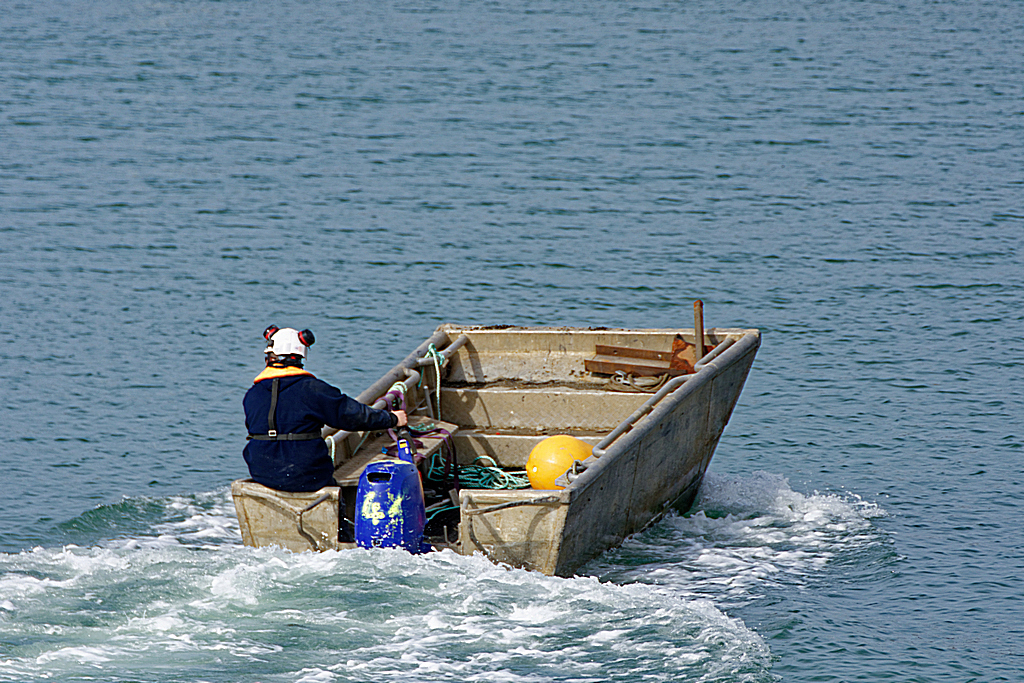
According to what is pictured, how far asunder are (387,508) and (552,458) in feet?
5.11

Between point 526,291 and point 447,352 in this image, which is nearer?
point 447,352

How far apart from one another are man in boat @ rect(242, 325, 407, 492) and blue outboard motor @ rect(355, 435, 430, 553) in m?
0.40

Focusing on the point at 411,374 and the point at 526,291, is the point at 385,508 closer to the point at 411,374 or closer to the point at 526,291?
the point at 411,374

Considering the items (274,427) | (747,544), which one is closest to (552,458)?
(747,544)

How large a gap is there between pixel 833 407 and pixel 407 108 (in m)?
17.9

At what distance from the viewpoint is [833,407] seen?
14.1 m

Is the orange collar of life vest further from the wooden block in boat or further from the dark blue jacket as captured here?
the wooden block in boat

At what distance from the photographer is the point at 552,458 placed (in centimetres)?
955

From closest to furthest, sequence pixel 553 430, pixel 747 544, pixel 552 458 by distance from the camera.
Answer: pixel 552 458
pixel 747 544
pixel 553 430

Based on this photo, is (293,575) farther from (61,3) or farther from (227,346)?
(61,3)

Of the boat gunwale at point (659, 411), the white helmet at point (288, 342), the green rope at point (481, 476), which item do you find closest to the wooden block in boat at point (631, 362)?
the boat gunwale at point (659, 411)

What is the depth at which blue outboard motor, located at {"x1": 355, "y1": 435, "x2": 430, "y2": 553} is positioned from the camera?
8560mm

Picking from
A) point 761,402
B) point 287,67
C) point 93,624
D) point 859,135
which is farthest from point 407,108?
point 93,624

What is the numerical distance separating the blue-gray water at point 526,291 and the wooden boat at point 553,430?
287 millimetres
